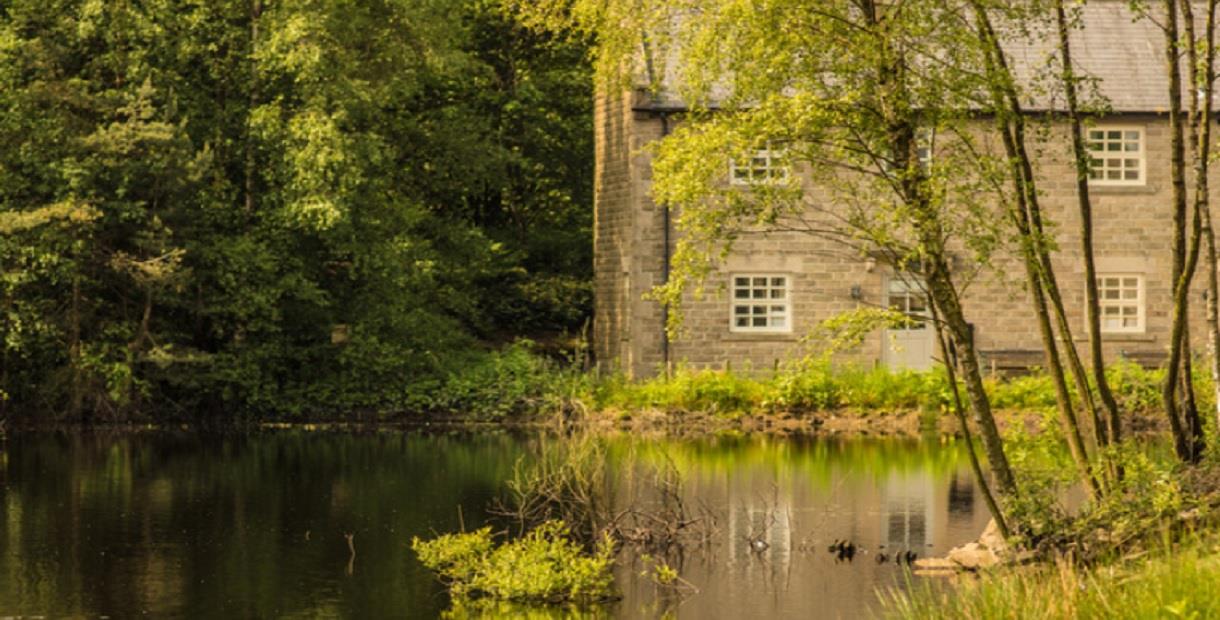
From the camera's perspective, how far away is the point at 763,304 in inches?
1425

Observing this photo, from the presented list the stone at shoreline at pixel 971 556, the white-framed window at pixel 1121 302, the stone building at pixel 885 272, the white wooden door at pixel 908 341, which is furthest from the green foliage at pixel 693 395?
the stone at shoreline at pixel 971 556

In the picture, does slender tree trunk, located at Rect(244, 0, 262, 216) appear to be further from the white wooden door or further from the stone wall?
the white wooden door

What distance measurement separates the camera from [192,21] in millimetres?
33344

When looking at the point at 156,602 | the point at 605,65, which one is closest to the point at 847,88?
the point at 605,65

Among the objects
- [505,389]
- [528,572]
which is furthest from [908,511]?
[505,389]

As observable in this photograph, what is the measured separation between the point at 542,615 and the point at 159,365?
18029 millimetres

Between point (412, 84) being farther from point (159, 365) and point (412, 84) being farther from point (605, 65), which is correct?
point (605, 65)

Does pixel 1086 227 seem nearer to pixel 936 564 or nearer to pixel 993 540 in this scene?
pixel 993 540

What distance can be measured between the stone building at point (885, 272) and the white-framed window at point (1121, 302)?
27 mm

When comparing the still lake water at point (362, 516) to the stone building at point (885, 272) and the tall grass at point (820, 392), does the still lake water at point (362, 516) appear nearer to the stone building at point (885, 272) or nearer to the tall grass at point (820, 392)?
the tall grass at point (820, 392)

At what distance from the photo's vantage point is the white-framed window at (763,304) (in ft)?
119

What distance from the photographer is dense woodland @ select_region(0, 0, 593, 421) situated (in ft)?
105

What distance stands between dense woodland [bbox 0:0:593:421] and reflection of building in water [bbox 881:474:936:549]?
36.1 feet

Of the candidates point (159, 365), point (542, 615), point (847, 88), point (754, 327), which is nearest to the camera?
point (542, 615)
